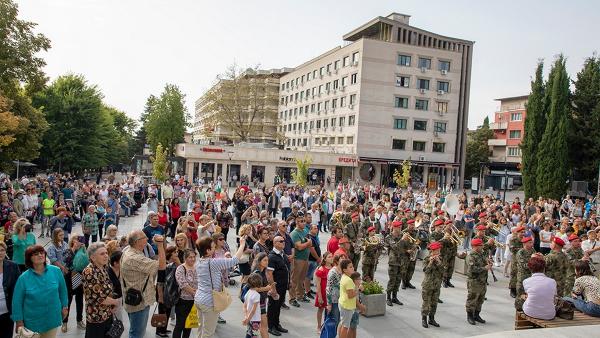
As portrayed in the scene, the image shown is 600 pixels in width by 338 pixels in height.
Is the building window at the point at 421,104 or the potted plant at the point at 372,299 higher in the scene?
the building window at the point at 421,104

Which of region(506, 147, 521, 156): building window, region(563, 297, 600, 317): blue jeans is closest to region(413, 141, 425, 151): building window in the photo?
region(506, 147, 521, 156): building window

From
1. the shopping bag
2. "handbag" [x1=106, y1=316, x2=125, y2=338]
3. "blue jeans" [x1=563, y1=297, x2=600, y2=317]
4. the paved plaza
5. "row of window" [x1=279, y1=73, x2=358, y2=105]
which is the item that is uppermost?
"row of window" [x1=279, y1=73, x2=358, y2=105]

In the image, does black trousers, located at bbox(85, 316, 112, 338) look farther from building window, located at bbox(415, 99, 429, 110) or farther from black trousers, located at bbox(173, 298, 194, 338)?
building window, located at bbox(415, 99, 429, 110)

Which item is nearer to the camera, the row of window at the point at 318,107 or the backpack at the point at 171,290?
the backpack at the point at 171,290

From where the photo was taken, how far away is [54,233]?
7.94m

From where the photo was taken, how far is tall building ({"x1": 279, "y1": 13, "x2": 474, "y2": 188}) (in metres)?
53.8

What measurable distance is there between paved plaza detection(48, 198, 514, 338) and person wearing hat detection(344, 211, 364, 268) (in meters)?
1.42

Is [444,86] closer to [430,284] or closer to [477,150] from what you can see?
[477,150]

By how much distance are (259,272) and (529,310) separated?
4.42 m

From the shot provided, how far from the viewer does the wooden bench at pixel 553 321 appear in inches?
282

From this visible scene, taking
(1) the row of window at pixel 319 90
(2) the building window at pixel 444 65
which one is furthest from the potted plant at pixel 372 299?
(2) the building window at pixel 444 65

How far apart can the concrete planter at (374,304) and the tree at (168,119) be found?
214ft

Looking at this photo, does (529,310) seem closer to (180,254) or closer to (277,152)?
(180,254)

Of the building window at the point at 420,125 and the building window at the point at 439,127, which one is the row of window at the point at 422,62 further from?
the building window at the point at 420,125
